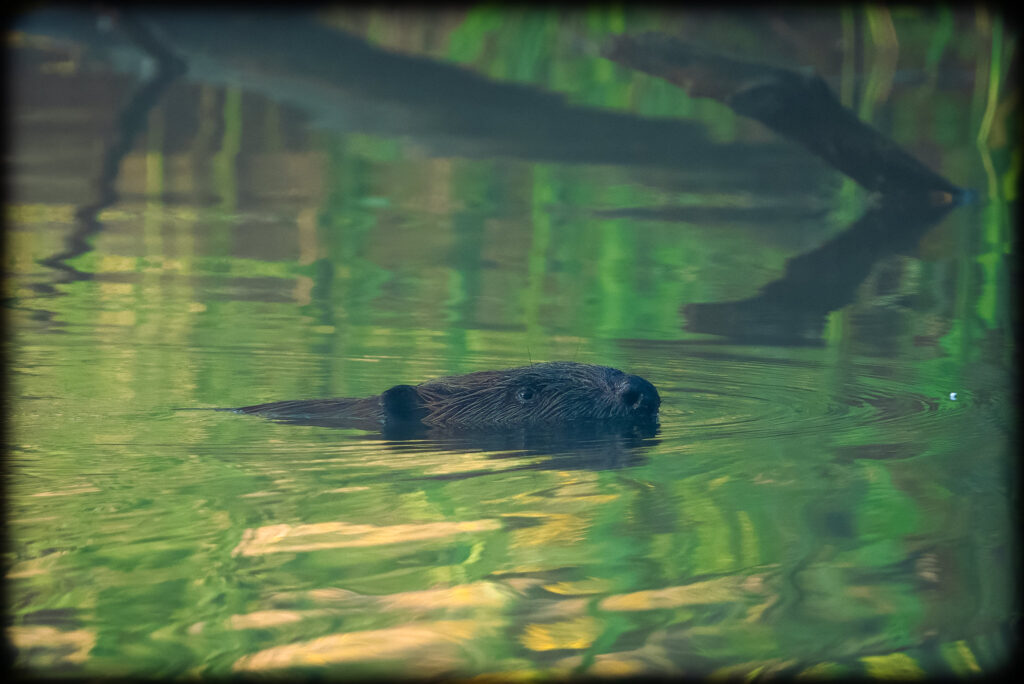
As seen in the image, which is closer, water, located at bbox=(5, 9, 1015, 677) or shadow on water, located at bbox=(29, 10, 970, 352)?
water, located at bbox=(5, 9, 1015, 677)

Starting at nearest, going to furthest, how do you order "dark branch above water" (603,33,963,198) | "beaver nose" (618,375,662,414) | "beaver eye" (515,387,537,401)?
"beaver nose" (618,375,662,414) < "beaver eye" (515,387,537,401) < "dark branch above water" (603,33,963,198)

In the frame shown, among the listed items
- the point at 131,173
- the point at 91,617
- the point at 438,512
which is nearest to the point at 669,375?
the point at 438,512

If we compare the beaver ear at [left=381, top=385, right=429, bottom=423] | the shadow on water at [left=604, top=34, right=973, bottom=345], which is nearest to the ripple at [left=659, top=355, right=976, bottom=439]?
the beaver ear at [left=381, top=385, right=429, bottom=423]

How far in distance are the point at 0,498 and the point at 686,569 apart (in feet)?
7.15

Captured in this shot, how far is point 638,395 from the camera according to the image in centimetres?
561

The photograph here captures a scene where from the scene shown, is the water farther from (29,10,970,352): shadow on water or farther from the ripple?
(29,10,970,352): shadow on water

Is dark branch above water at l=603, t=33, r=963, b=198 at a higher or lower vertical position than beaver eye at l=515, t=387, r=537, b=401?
higher

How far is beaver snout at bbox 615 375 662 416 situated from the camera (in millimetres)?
5609

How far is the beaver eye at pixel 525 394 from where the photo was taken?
5.76 m


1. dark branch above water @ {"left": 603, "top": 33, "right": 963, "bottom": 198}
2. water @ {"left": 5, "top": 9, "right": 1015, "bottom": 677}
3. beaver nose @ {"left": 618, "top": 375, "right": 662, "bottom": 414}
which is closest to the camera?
water @ {"left": 5, "top": 9, "right": 1015, "bottom": 677}

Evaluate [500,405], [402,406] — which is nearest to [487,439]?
[500,405]

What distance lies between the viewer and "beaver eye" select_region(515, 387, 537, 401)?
5762mm

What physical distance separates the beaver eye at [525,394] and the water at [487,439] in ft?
0.65

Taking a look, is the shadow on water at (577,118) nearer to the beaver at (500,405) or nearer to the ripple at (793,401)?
the ripple at (793,401)
